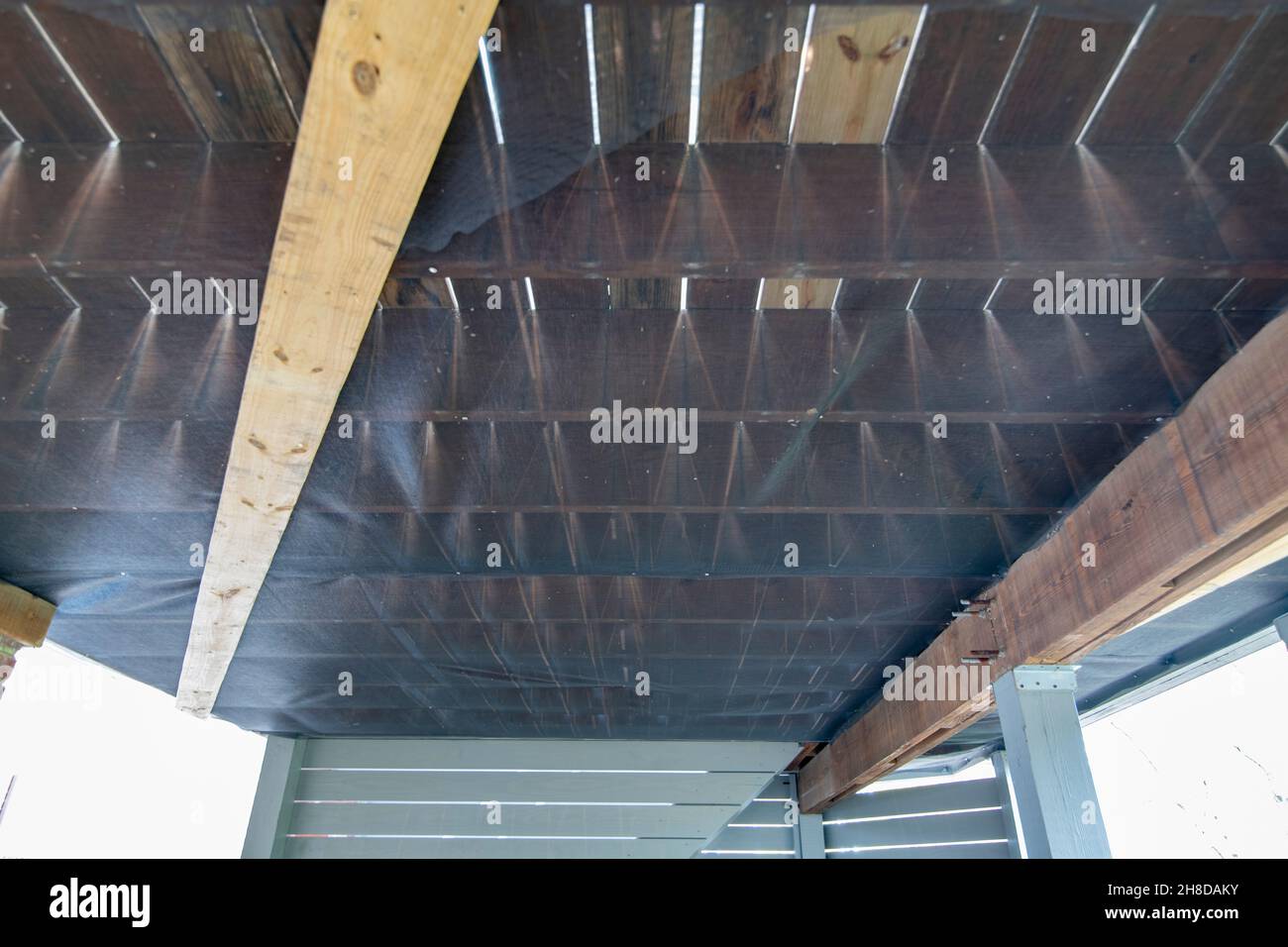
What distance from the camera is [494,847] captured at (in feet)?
26.9

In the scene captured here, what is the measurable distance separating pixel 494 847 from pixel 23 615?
17.4ft

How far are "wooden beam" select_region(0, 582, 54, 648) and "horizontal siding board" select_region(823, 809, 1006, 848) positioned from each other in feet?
26.6

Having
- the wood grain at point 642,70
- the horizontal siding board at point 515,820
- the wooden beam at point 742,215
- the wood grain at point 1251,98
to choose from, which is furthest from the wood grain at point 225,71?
the horizontal siding board at point 515,820

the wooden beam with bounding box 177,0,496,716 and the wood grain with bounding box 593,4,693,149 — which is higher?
the wood grain with bounding box 593,4,693,149

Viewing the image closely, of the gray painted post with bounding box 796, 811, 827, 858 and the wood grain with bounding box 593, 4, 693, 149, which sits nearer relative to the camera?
the wood grain with bounding box 593, 4, 693, 149

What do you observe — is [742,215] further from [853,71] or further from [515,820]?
[515,820]

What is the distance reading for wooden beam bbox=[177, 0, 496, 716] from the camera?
59.6 inches

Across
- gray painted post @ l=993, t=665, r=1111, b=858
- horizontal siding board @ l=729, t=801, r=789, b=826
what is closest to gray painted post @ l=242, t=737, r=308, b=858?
horizontal siding board @ l=729, t=801, r=789, b=826

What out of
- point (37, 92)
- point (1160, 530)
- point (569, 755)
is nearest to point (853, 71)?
point (37, 92)

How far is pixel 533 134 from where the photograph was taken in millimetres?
2041

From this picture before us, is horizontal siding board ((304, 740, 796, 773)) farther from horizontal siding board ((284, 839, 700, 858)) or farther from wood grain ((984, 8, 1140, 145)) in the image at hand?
wood grain ((984, 8, 1140, 145))
